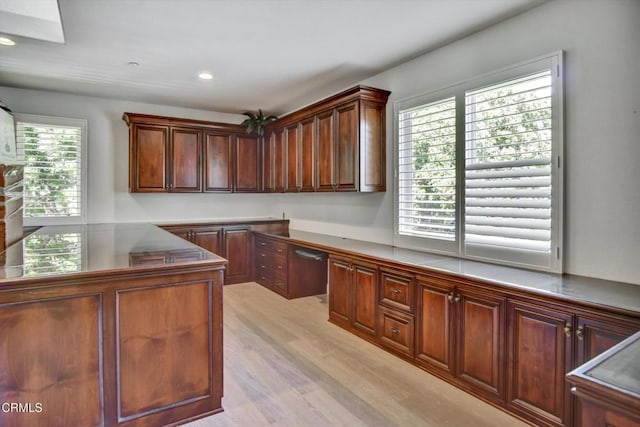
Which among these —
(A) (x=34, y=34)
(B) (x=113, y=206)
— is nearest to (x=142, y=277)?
(A) (x=34, y=34)

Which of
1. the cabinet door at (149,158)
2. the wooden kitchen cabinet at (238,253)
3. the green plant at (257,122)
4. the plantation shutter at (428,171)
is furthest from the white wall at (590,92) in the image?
the cabinet door at (149,158)

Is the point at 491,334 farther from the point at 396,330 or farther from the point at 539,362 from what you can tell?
the point at 396,330

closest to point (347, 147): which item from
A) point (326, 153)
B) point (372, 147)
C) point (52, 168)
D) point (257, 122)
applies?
point (372, 147)

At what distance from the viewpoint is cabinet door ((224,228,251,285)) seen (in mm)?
5352

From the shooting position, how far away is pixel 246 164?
5.75m

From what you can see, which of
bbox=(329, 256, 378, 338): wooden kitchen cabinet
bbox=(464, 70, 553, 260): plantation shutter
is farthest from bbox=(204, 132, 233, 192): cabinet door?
bbox=(464, 70, 553, 260): plantation shutter

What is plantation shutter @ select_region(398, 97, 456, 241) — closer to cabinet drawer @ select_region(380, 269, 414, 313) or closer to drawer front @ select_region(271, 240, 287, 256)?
cabinet drawer @ select_region(380, 269, 414, 313)

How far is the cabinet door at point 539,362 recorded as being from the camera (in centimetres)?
193

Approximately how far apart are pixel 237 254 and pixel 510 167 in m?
3.94

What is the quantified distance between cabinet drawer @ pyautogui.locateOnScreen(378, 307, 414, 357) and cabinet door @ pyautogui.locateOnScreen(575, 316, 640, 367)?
3.73 ft

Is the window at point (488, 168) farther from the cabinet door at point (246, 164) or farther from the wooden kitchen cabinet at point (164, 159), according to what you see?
the wooden kitchen cabinet at point (164, 159)

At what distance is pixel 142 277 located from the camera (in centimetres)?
Answer: 200

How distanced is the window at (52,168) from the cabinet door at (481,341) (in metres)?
4.86

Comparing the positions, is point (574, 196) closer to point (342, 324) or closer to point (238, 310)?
point (342, 324)
